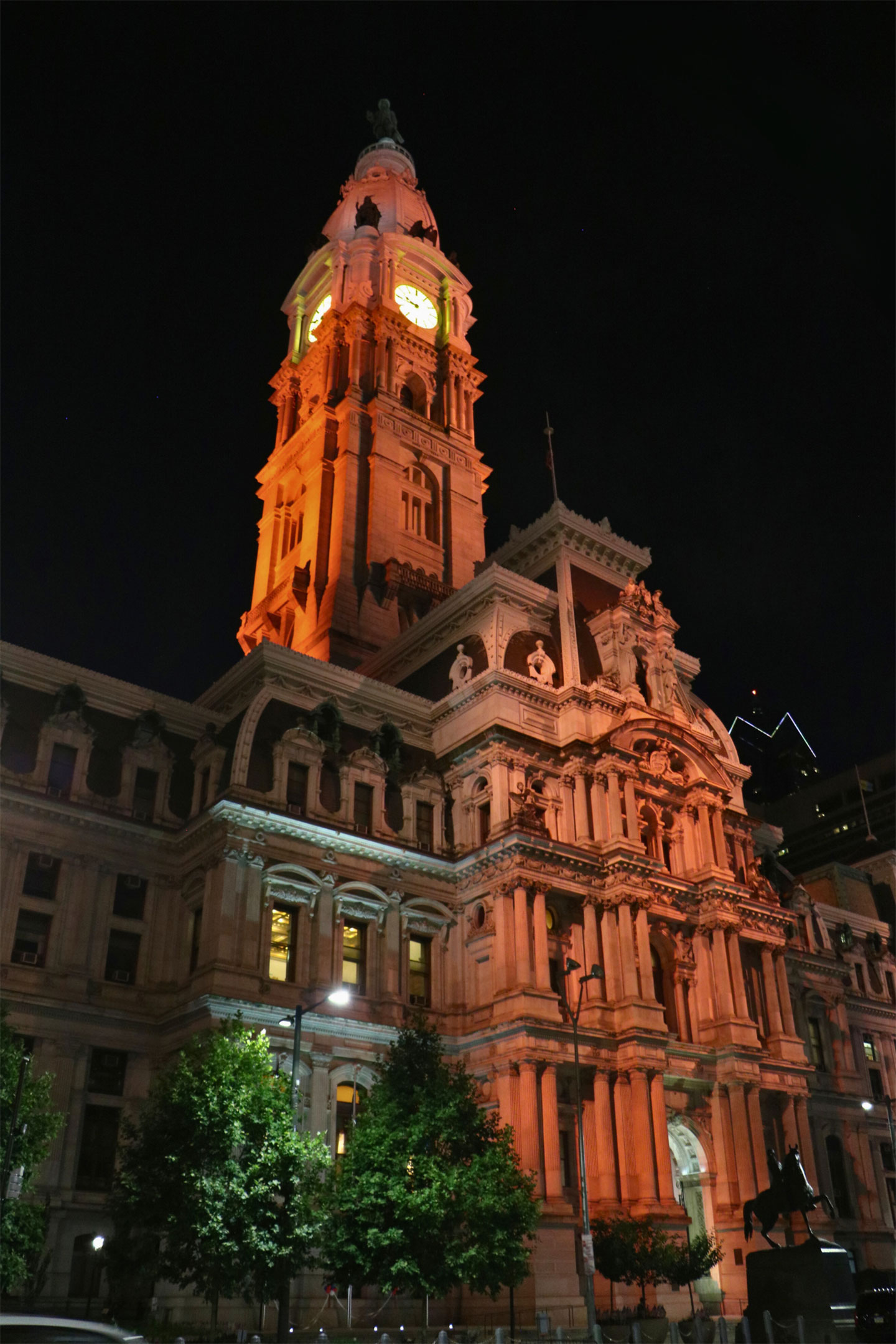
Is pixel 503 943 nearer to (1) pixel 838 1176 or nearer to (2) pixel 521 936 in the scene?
(2) pixel 521 936

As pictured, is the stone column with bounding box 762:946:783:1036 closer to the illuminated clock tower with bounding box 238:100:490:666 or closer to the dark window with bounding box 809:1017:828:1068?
the dark window with bounding box 809:1017:828:1068

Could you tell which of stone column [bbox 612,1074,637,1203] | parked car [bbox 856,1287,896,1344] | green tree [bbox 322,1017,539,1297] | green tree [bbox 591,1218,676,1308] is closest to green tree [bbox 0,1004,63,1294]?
green tree [bbox 322,1017,539,1297]

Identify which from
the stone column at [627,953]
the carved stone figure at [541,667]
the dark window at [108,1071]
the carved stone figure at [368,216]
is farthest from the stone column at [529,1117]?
the carved stone figure at [368,216]

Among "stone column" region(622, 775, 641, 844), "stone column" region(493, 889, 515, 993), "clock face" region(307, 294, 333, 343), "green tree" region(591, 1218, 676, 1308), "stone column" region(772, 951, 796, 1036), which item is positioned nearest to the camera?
"green tree" region(591, 1218, 676, 1308)

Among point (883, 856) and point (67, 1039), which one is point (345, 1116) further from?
point (883, 856)

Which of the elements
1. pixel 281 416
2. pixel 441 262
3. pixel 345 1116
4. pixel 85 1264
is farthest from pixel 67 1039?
pixel 441 262

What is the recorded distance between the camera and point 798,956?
2685 inches

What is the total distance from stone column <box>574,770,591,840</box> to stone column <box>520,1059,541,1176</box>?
12.2 metres

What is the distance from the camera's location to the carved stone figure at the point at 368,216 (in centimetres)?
9572

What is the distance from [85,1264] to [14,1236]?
34.4 feet

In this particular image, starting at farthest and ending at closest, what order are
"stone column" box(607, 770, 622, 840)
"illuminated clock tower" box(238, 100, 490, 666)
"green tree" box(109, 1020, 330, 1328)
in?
"illuminated clock tower" box(238, 100, 490, 666)
"stone column" box(607, 770, 622, 840)
"green tree" box(109, 1020, 330, 1328)

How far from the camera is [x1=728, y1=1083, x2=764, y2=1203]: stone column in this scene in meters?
50.3

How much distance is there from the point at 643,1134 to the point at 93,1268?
22.2 meters

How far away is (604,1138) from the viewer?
156 feet
